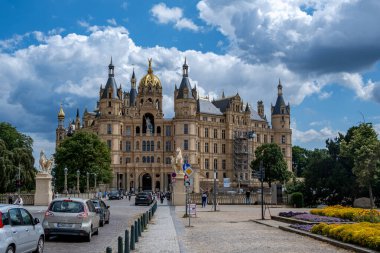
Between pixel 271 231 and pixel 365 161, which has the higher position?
pixel 365 161

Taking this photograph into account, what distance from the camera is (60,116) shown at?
147 meters

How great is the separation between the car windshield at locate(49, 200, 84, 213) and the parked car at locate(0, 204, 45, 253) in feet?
12.3

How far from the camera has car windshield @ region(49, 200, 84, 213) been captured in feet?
60.7

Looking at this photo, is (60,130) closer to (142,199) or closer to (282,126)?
(282,126)

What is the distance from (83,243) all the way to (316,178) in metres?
40.4

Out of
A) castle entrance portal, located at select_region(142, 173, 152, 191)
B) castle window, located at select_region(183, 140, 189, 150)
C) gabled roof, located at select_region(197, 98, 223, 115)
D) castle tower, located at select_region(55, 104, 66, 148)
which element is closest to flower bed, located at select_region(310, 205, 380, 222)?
castle window, located at select_region(183, 140, 189, 150)

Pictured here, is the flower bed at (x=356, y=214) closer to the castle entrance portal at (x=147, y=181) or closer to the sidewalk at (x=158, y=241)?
the sidewalk at (x=158, y=241)

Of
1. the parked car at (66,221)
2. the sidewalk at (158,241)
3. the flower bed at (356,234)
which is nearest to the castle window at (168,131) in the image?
the sidewalk at (158,241)

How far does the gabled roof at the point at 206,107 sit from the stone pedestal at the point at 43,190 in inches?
3087

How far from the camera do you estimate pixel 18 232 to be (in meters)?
12.7

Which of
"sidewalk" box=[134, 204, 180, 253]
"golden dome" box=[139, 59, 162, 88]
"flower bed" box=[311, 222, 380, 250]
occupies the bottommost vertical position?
"sidewalk" box=[134, 204, 180, 253]

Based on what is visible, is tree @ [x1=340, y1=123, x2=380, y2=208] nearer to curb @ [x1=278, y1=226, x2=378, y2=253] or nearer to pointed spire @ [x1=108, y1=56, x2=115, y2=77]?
curb @ [x1=278, y1=226, x2=378, y2=253]

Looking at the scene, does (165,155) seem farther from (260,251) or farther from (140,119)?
(260,251)

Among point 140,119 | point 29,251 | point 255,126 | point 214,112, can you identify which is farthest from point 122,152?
point 29,251
